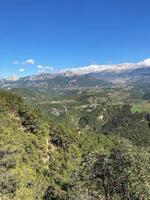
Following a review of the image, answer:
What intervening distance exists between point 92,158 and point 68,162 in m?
72.5

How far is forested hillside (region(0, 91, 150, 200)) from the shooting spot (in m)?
38.2

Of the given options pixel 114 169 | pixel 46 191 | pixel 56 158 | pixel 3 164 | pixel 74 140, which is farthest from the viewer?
pixel 74 140

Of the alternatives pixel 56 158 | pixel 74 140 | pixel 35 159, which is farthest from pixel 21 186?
pixel 74 140

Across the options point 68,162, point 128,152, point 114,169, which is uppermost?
point 128,152

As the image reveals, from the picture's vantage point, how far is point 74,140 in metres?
133

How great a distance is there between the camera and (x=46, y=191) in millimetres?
74750

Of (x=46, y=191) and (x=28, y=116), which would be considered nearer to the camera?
(x=46, y=191)

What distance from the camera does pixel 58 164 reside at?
109812 mm

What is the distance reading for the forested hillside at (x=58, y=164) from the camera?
3822cm

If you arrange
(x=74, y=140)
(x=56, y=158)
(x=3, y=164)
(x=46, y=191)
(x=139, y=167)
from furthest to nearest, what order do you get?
(x=74, y=140), (x=56, y=158), (x=3, y=164), (x=46, y=191), (x=139, y=167)

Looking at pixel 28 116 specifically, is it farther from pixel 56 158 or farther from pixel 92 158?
pixel 92 158

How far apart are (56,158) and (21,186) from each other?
35008 mm

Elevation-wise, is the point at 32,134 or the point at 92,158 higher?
the point at 92,158

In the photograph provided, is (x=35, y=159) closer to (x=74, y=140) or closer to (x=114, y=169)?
(x=74, y=140)
